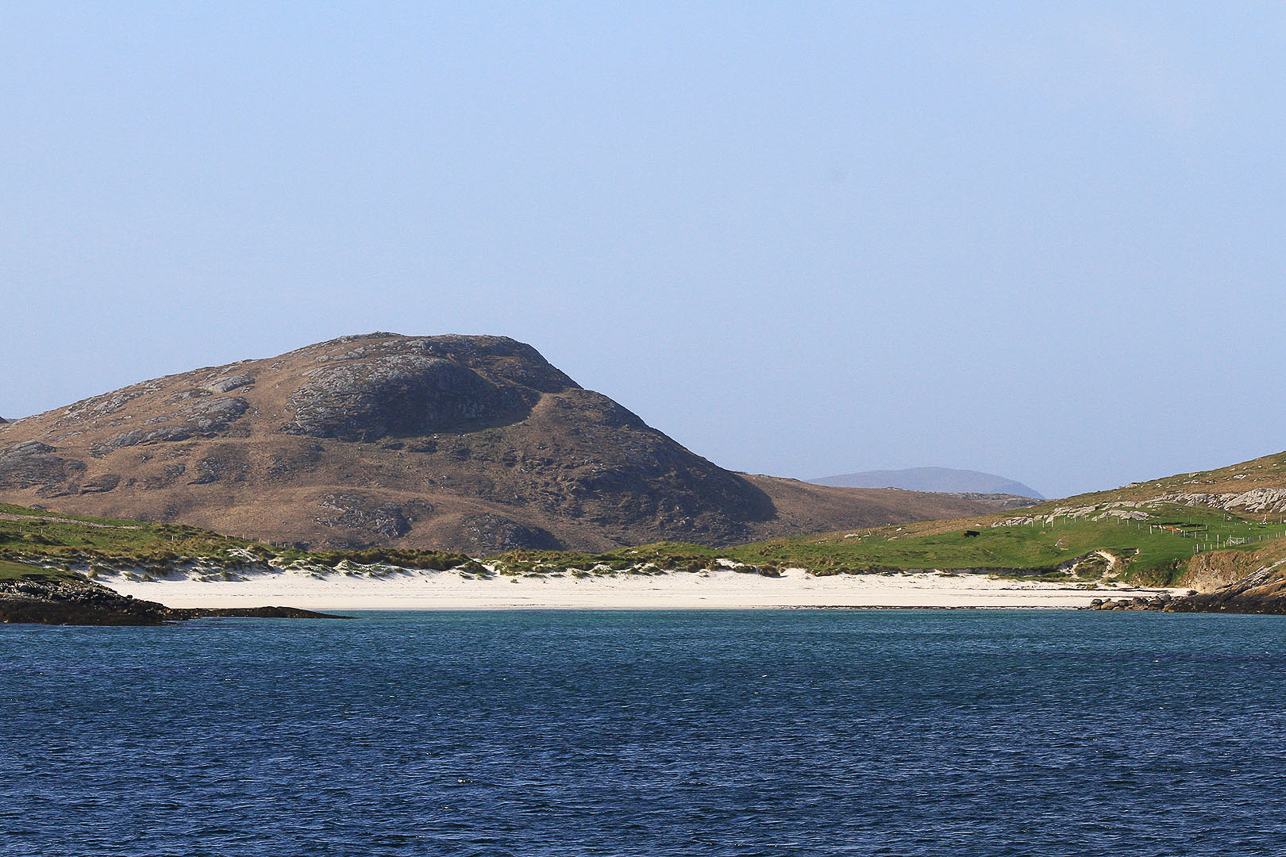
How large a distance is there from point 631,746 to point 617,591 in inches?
2738

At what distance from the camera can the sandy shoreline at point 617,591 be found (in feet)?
300

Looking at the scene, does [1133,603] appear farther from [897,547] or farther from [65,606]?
[65,606]

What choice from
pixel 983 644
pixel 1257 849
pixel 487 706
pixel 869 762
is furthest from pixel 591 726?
pixel 983 644

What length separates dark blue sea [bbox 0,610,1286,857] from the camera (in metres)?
26.2

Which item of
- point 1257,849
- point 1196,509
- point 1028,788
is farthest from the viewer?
point 1196,509

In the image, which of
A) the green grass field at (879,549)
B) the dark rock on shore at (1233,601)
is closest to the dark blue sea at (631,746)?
the dark rock on shore at (1233,601)

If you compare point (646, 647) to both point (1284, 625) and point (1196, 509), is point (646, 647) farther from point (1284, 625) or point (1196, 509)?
point (1196, 509)

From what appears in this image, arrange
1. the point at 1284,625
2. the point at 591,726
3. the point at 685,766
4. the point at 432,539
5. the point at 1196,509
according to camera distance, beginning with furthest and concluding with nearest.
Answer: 1. the point at 432,539
2. the point at 1196,509
3. the point at 1284,625
4. the point at 591,726
5. the point at 685,766

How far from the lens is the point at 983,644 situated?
70.1 meters

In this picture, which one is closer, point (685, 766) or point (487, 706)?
point (685, 766)

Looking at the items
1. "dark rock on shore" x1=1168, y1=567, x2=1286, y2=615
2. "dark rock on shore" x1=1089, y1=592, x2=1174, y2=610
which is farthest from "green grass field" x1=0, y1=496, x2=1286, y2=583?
"dark rock on shore" x1=1089, y1=592, x2=1174, y2=610

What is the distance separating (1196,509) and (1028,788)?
339 feet

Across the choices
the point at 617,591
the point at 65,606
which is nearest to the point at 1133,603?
the point at 617,591

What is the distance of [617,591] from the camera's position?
107 meters
